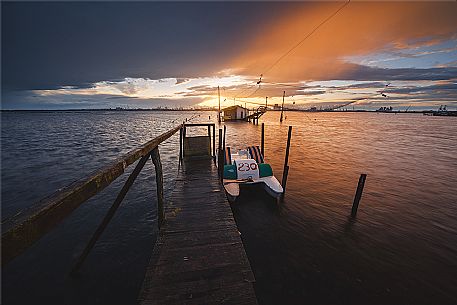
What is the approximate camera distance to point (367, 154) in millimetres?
25141

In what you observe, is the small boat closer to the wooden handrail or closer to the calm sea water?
the calm sea water

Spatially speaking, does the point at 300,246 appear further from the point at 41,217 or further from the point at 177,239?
the point at 41,217

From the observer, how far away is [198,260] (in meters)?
4.38

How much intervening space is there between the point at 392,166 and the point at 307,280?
65.5ft

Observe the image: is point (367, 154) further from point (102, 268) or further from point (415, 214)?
point (102, 268)

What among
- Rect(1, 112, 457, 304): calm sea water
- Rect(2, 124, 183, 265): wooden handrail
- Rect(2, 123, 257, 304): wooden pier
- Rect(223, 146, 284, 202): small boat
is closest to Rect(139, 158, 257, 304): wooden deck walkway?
Rect(2, 123, 257, 304): wooden pier

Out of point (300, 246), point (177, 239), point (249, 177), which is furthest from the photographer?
point (249, 177)

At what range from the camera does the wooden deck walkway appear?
3529mm

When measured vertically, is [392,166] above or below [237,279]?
below

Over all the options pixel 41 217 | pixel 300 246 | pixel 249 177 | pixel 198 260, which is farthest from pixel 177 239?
pixel 249 177

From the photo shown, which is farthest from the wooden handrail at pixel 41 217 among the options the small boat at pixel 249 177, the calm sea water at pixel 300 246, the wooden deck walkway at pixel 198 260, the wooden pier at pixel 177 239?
the small boat at pixel 249 177

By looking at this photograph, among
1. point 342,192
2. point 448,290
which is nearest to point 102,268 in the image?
point 448,290

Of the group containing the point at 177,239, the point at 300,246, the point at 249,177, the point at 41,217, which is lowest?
the point at 300,246

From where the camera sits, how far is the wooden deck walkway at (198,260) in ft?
11.6
